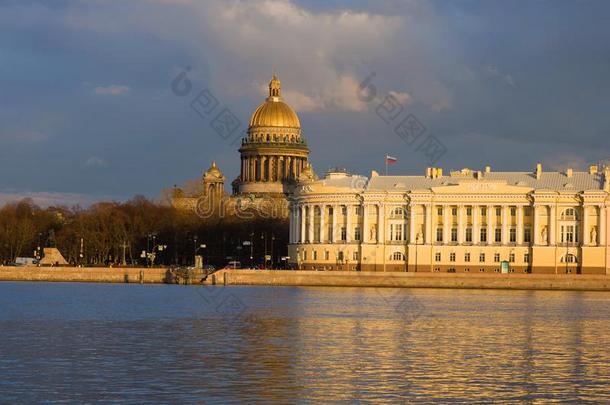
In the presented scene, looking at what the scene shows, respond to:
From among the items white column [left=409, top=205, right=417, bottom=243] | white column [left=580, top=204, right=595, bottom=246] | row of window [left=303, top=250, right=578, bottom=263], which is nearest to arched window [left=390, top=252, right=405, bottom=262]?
row of window [left=303, top=250, right=578, bottom=263]

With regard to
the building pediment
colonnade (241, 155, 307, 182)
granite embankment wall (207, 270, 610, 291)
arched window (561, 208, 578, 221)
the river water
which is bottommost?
the river water

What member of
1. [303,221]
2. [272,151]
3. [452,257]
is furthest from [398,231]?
[272,151]

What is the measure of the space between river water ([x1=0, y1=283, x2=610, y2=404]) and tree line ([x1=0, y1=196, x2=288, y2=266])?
56.5 meters

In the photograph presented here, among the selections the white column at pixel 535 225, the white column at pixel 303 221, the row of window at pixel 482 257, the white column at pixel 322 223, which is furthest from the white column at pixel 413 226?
the white column at pixel 303 221

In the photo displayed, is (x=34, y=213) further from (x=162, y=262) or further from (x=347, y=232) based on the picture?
(x=347, y=232)

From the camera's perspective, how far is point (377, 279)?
104 meters

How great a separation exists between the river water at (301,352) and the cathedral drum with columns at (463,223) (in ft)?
125

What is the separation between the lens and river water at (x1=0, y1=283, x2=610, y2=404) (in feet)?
114

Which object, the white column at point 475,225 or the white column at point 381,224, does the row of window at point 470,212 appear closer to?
the white column at point 475,225

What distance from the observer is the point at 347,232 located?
120125mm

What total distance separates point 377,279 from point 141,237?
3889 centimetres

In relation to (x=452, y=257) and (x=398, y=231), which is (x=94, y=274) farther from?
(x=452, y=257)

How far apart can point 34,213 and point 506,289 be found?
63945mm

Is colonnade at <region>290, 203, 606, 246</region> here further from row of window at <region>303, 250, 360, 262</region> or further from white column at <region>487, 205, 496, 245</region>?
row of window at <region>303, 250, 360, 262</region>
